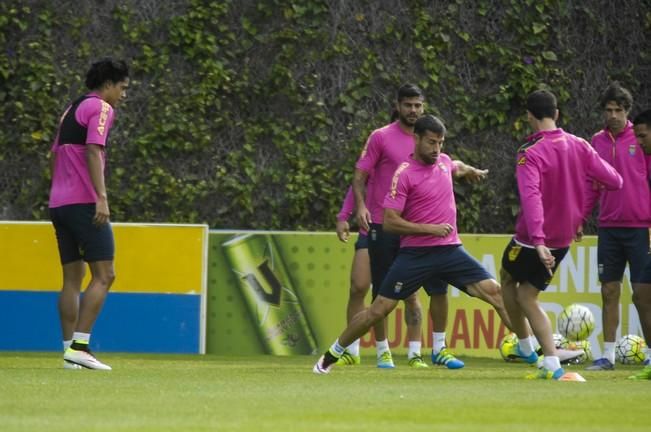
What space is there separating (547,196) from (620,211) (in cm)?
208

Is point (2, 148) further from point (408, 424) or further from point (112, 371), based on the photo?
point (408, 424)

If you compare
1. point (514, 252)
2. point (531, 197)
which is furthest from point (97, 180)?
point (531, 197)

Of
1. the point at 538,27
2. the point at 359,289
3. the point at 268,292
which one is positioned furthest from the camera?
the point at 538,27

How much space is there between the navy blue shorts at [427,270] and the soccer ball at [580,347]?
8.51 ft

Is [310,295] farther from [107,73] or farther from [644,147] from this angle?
[644,147]

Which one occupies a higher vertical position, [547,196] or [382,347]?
[547,196]

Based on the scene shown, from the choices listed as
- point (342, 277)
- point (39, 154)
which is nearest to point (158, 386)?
point (342, 277)

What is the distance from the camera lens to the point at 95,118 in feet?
34.8

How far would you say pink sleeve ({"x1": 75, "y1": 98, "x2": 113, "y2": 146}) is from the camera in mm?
10602

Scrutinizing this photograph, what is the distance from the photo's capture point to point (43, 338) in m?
13.7

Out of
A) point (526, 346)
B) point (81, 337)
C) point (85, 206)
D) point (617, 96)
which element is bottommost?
point (526, 346)

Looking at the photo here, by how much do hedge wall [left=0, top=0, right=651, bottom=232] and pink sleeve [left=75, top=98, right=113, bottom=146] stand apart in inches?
186

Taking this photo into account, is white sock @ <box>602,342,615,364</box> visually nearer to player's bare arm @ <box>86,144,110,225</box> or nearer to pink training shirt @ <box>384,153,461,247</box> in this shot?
pink training shirt @ <box>384,153,461,247</box>

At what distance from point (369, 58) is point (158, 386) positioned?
7.38 m
